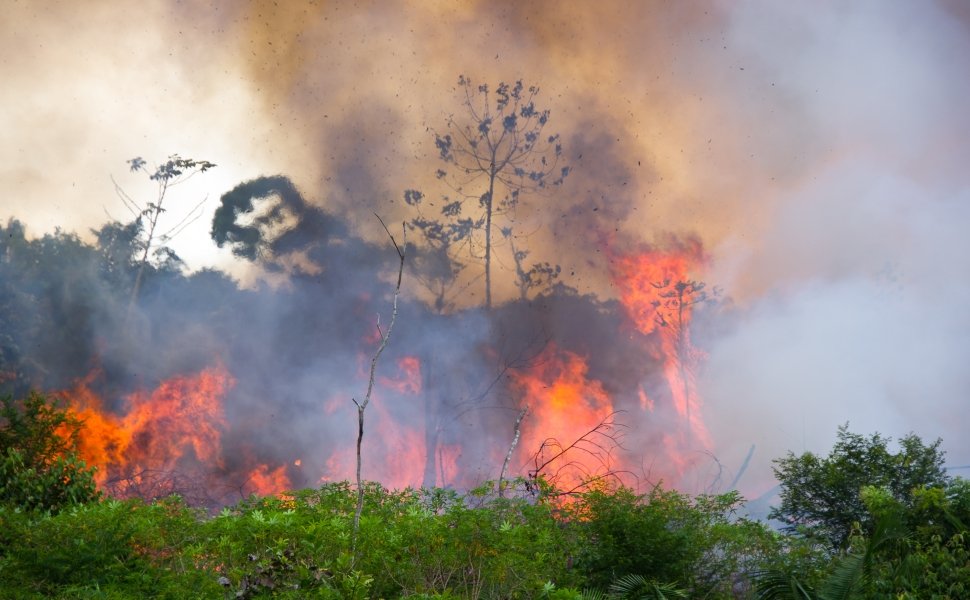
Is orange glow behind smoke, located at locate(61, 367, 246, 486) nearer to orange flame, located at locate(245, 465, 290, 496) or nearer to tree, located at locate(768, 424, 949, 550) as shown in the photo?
orange flame, located at locate(245, 465, 290, 496)

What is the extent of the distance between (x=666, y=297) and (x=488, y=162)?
628 centimetres

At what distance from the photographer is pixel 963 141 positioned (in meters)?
22.5

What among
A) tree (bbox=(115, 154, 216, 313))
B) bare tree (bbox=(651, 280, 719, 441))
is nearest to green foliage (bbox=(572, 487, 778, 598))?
bare tree (bbox=(651, 280, 719, 441))

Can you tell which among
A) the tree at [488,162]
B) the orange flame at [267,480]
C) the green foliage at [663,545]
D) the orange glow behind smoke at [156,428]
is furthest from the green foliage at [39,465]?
the tree at [488,162]

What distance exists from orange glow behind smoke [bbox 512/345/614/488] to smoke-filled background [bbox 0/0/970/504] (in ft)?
0.58

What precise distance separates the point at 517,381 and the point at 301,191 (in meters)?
7.68

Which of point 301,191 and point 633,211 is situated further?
point 633,211

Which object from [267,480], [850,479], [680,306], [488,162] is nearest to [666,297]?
[680,306]

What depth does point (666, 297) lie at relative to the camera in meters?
23.0

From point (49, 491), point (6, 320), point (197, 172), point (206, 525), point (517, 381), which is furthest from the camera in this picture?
point (517, 381)

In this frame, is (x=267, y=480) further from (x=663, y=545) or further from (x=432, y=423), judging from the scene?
(x=663, y=545)

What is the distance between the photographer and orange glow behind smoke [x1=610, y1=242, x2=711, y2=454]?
22.8 metres

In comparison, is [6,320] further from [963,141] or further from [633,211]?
[963,141]

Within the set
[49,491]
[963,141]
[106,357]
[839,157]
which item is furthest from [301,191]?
[963,141]
